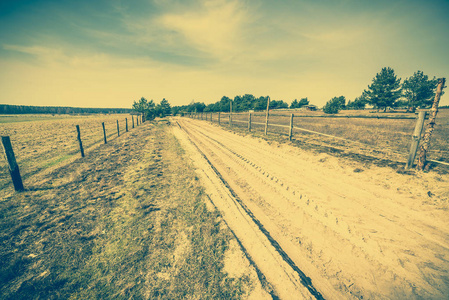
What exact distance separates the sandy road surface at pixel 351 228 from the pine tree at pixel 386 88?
202ft

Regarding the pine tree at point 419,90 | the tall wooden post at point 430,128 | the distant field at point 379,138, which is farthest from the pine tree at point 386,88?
the tall wooden post at point 430,128

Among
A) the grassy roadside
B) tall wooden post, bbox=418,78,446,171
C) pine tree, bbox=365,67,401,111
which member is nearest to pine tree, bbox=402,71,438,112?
pine tree, bbox=365,67,401,111

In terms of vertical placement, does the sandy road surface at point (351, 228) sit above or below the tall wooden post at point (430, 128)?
below

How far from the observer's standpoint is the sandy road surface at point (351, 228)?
2627 mm

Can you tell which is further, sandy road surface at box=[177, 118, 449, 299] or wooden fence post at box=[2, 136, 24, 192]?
wooden fence post at box=[2, 136, 24, 192]

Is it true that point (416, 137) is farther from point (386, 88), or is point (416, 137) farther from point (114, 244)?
point (386, 88)

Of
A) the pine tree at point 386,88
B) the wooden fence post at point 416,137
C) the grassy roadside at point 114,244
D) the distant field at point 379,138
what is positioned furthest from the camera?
the pine tree at point 386,88

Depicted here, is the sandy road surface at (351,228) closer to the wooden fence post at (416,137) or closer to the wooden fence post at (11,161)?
the wooden fence post at (416,137)

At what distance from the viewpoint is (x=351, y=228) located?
3.72 metres

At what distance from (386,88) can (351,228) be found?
67.2 metres

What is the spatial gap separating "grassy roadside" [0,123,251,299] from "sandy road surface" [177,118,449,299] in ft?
2.83

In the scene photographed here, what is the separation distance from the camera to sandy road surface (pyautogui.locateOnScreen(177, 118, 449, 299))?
2.63 metres

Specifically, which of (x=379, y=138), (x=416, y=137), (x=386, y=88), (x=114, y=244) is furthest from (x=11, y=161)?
(x=386, y=88)

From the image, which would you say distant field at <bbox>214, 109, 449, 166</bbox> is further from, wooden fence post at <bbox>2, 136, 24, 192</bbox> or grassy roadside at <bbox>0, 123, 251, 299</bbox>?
wooden fence post at <bbox>2, 136, 24, 192</bbox>
